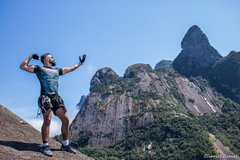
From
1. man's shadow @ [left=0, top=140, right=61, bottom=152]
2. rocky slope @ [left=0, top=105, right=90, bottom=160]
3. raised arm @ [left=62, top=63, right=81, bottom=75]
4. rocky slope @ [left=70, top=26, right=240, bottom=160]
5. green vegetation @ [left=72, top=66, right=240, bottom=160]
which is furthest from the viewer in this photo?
rocky slope @ [left=70, top=26, right=240, bottom=160]

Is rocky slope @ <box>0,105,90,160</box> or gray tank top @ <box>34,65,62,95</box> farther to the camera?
gray tank top @ <box>34,65,62,95</box>

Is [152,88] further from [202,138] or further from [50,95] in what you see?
[50,95]

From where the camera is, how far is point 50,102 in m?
8.59

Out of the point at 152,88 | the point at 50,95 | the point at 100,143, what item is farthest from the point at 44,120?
the point at 152,88

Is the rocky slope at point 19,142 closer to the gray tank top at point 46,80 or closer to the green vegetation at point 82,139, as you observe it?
the gray tank top at point 46,80

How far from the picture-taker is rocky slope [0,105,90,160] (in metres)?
7.97

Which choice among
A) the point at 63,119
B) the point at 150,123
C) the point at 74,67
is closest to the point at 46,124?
the point at 63,119

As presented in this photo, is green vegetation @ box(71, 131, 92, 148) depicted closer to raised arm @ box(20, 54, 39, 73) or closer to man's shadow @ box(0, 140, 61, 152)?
man's shadow @ box(0, 140, 61, 152)

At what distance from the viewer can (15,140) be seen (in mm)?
8945

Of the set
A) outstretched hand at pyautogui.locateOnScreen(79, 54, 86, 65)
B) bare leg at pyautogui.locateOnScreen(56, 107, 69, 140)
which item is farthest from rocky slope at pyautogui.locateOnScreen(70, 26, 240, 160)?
bare leg at pyautogui.locateOnScreen(56, 107, 69, 140)

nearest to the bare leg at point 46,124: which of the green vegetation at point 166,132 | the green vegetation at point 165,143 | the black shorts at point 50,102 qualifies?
the black shorts at point 50,102

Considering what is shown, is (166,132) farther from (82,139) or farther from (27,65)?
(27,65)

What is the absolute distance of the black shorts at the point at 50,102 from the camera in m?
8.51

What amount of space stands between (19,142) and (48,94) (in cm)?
141
